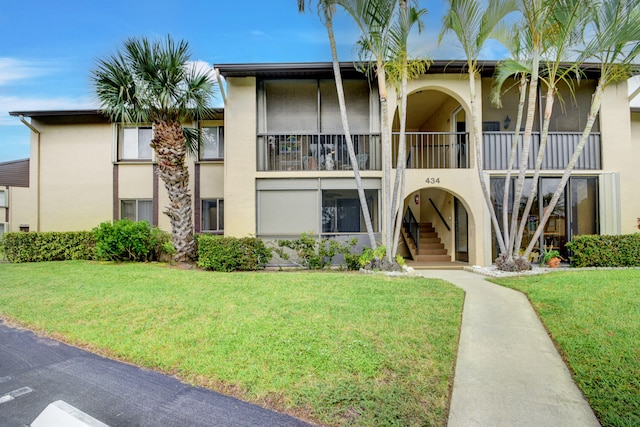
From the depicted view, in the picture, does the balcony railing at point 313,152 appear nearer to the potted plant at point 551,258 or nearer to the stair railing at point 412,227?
the stair railing at point 412,227

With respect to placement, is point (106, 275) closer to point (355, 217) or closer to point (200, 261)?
point (200, 261)

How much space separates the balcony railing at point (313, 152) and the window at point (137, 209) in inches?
226

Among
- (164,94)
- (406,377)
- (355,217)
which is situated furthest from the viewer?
(355,217)

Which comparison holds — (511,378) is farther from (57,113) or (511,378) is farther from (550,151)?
(57,113)

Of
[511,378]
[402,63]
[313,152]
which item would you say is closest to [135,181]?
[313,152]

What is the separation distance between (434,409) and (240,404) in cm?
178

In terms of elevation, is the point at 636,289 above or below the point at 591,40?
below

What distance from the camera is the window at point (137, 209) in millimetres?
13883

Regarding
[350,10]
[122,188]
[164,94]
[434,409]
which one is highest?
[350,10]

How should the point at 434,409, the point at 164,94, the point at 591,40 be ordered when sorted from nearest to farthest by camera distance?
the point at 434,409 < the point at 591,40 < the point at 164,94

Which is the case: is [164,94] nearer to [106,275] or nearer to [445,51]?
[106,275]

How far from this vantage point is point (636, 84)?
11.4m

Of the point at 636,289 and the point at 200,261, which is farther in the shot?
the point at 200,261

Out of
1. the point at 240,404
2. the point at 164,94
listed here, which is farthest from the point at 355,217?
the point at 240,404
